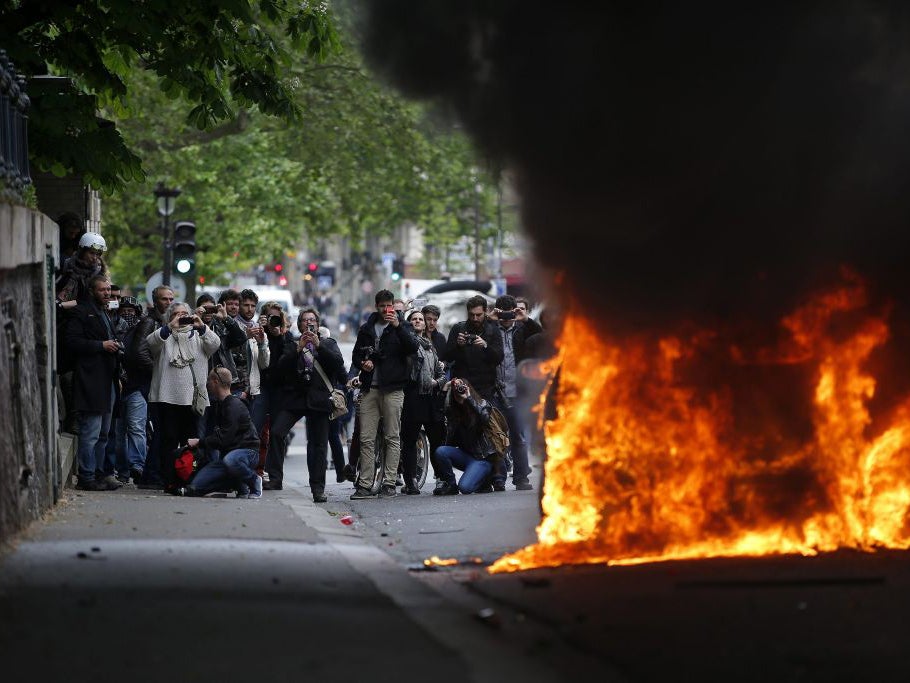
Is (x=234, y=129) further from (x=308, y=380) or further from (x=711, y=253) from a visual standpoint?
(x=711, y=253)

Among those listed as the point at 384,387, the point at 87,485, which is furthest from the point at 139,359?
the point at 384,387

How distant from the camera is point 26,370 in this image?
39.4 feet

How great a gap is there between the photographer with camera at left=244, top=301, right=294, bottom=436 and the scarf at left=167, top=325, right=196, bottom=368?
108cm

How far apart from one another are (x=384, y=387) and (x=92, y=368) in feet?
9.16

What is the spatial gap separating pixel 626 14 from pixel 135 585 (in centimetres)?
431

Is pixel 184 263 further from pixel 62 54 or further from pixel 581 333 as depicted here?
pixel 581 333

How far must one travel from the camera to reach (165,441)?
16000 mm

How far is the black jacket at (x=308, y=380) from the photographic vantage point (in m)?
16.4

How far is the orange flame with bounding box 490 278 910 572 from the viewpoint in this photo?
10.2 metres

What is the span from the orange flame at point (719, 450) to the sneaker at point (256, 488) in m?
5.26

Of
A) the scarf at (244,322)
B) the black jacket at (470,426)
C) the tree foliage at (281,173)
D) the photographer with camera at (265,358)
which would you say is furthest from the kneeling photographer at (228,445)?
the tree foliage at (281,173)

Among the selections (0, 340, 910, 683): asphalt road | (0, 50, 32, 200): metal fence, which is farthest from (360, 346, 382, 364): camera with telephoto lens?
(0, 340, 910, 683): asphalt road

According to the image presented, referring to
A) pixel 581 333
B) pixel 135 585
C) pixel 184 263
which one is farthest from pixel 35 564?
pixel 184 263

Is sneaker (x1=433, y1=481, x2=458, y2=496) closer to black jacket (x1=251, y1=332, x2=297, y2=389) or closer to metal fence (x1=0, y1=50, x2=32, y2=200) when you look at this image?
black jacket (x1=251, y1=332, x2=297, y2=389)
